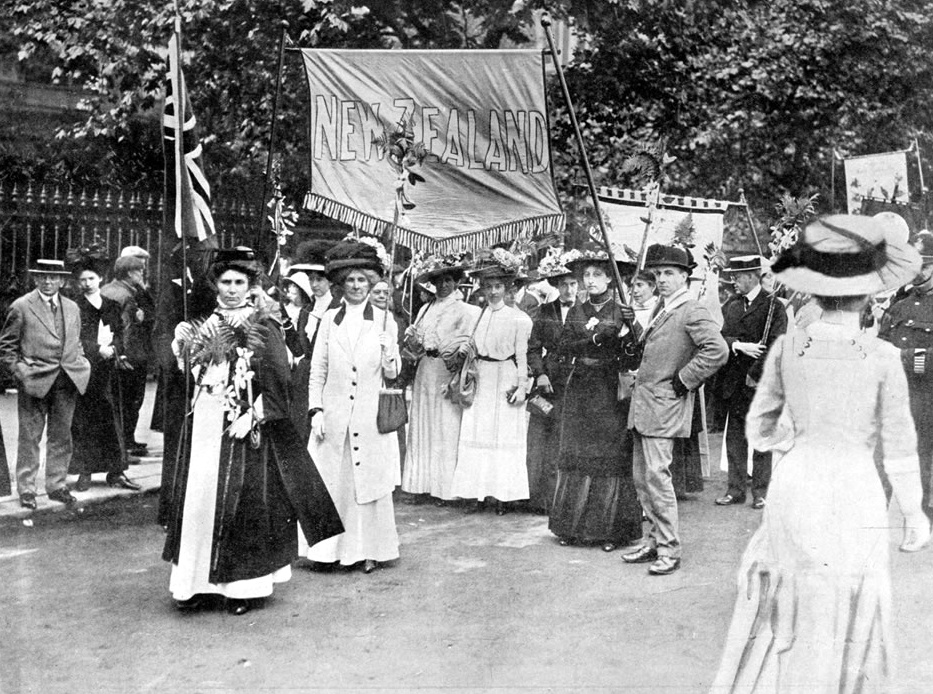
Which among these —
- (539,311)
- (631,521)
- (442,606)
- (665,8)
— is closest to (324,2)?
(665,8)

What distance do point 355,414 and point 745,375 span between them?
345cm

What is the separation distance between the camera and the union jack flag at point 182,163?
581cm

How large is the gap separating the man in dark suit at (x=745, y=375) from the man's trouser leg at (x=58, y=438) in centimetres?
486

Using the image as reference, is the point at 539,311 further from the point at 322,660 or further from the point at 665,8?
the point at 665,8

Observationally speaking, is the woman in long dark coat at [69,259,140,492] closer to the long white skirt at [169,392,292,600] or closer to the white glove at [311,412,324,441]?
the white glove at [311,412,324,441]

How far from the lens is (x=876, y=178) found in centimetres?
955

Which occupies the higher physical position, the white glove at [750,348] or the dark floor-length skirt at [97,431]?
the white glove at [750,348]

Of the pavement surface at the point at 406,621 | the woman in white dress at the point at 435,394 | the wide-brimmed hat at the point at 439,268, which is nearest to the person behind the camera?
the pavement surface at the point at 406,621

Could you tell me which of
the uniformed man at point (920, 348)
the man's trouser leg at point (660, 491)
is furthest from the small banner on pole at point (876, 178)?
the man's trouser leg at point (660, 491)

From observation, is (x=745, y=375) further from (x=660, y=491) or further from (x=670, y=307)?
(x=660, y=491)

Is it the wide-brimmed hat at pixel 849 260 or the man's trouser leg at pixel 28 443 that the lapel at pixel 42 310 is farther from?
the wide-brimmed hat at pixel 849 260

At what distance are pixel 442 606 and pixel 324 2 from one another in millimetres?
8905

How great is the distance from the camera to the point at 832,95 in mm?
14070

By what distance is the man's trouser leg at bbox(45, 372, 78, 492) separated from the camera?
7.67m
